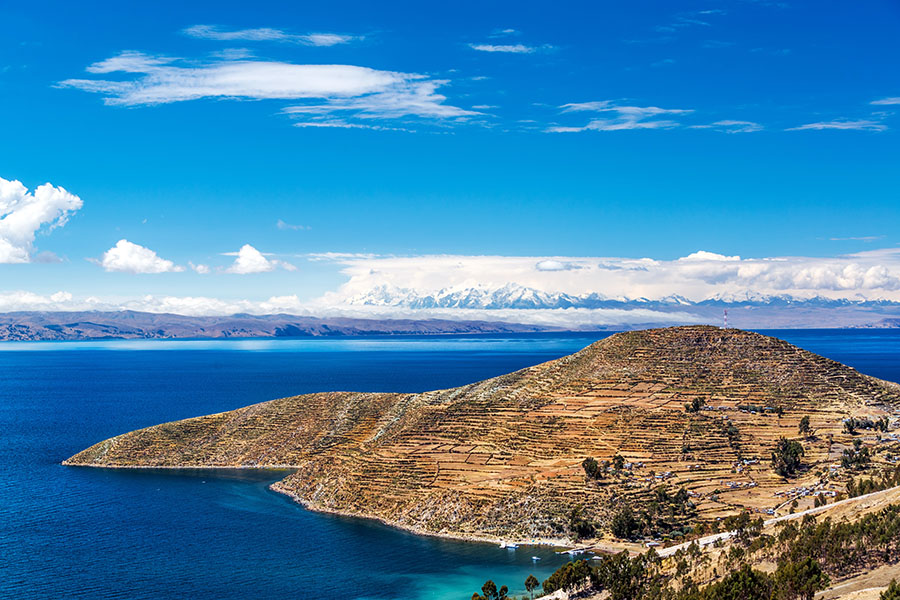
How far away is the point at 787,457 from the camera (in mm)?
91938

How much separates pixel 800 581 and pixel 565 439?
51.7 m

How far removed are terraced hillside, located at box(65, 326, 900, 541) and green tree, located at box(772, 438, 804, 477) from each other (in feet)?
3.91

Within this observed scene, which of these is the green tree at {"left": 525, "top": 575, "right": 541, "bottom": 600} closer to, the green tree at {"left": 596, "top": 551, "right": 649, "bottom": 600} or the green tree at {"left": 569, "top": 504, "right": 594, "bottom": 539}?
the green tree at {"left": 596, "top": 551, "right": 649, "bottom": 600}

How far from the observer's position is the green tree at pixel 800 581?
49.1 meters

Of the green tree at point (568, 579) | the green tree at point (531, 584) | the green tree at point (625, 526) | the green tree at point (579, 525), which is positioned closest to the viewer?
the green tree at point (531, 584)

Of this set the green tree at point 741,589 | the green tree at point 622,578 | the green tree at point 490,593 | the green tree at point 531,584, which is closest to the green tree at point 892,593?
the green tree at point 741,589

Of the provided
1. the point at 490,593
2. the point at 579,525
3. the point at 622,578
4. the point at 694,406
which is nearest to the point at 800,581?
the point at 622,578

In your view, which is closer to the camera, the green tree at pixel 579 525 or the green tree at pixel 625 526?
the green tree at pixel 625 526

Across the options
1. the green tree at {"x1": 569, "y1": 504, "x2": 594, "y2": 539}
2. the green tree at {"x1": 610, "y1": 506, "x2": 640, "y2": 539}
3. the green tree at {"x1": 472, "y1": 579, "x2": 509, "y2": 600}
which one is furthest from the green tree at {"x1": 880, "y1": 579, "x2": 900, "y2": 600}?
the green tree at {"x1": 569, "y1": 504, "x2": 594, "y2": 539}

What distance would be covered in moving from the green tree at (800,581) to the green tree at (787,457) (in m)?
42.1

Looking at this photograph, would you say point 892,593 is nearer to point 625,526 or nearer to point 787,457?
point 625,526

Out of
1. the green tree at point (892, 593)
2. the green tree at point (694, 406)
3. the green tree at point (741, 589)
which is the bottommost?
the green tree at point (741, 589)

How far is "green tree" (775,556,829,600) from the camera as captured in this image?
49062mm

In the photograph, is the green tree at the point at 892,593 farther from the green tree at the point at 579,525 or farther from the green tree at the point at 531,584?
the green tree at the point at 579,525
